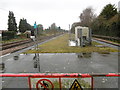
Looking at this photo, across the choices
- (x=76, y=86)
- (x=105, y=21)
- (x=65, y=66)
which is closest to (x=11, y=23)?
(x=105, y=21)

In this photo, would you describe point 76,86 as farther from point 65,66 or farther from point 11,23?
point 11,23

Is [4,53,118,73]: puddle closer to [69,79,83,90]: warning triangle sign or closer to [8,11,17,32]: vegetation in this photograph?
[69,79,83,90]: warning triangle sign

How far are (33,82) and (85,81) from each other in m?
1.63

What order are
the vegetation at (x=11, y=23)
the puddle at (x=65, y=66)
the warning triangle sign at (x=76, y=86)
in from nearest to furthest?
the warning triangle sign at (x=76, y=86)
the puddle at (x=65, y=66)
the vegetation at (x=11, y=23)

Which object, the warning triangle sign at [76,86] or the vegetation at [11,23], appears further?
the vegetation at [11,23]

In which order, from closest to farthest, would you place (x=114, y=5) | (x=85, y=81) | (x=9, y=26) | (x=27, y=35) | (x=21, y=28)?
1. (x=85, y=81)
2. (x=114, y=5)
3. (x=27, y=35)
4. (x=9, y=26)
5. (x=21, y=28)

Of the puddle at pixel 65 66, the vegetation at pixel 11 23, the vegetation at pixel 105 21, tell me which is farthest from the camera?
the vegetation at pixel 11 23

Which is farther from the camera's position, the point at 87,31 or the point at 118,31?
the point at 118,31

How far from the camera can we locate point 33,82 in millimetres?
3318

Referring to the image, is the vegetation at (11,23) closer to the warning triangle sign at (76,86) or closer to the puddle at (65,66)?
the puddle at (65,66)

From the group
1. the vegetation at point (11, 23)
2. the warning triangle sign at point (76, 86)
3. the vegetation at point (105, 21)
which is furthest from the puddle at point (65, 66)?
the vegetation at point (11, 23)

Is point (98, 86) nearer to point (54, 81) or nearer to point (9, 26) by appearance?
point (54, 81)

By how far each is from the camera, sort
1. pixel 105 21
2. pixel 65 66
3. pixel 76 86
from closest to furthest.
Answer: pixel 76 86 < pixel 65 66 < pixel 105 21

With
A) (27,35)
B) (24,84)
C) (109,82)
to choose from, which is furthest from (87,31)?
(27,35)
